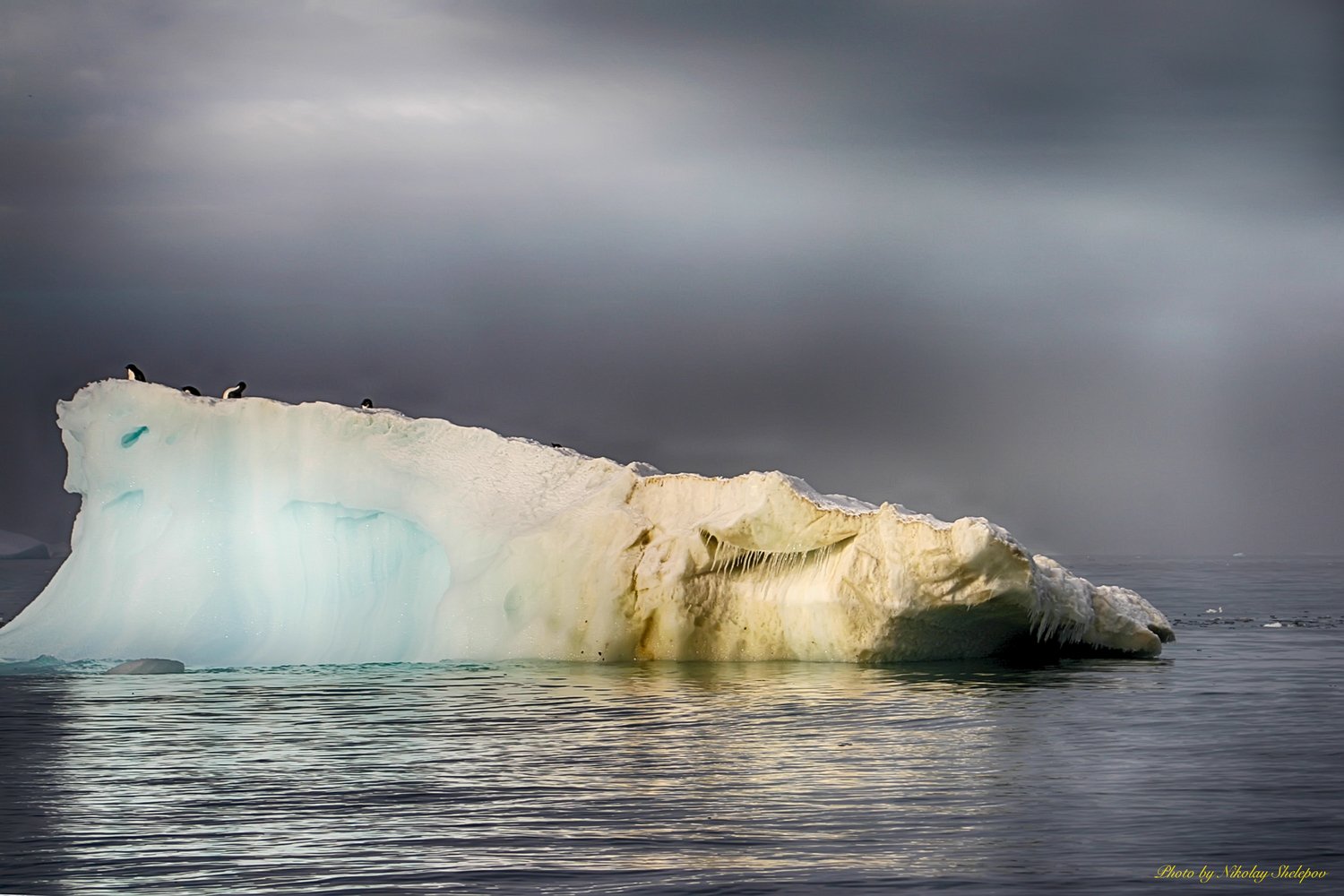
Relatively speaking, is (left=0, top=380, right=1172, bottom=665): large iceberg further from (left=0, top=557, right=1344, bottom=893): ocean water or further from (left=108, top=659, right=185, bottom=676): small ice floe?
(left=0, top=557, right=1344, bottom=893): ocean water

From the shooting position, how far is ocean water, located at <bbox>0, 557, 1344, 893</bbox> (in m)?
9.64

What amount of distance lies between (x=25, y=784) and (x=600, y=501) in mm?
12122

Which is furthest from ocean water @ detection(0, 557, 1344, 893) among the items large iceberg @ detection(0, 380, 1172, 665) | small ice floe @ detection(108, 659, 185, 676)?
large iceberg @ detection(0, 380, 1172, 665)

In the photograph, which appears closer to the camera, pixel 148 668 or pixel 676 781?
pixel 676 781

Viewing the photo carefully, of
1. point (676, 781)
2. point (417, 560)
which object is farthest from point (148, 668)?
point (676, 781)

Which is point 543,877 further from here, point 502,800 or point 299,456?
point 299,456

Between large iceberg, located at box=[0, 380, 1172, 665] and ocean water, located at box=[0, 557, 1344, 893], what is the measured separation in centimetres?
170

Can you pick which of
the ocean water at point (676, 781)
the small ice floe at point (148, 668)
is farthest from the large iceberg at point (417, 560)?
the ocean water at point (676, 781)

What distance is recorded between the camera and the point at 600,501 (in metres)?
24.4

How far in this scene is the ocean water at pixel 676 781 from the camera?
31.6ft

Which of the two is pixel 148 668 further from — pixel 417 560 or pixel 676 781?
pixel 676 781

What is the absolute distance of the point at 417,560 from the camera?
983 inches

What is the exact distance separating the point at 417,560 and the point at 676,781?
42.1 feet

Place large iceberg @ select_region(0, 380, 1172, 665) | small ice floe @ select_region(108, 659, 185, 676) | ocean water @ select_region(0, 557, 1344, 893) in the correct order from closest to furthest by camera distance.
Answer: ocean water @ select_region(0, 557, 1344, 893)
small ice floe @ select_region(108, 659, 185, 676)
large iceberg @ select_region(0, 380, 1172, 665)
